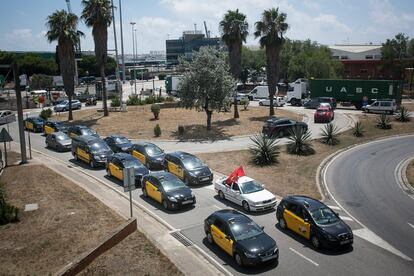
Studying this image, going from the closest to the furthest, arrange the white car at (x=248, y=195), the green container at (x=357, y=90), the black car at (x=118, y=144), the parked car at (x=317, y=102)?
the white car at (x=248, y=195)
the black car at (x=118, y=144)
the green container at (x=357, y=90)
the parked car at (x=317, y=102)

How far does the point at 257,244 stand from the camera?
14.4 metres

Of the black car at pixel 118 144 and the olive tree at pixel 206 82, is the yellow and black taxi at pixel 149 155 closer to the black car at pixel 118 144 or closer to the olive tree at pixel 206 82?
the black car at pixel 118 144

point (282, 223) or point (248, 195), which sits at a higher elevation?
point (248, 195)

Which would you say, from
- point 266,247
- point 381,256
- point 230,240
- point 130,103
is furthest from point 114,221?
point 130,103

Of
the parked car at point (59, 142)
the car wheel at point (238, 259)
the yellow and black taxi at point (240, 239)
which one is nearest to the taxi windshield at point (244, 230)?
the yellow and black taxi at point (240, 239)

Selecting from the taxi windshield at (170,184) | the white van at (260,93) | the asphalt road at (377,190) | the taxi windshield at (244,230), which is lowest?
the asphalt road at (377,190)

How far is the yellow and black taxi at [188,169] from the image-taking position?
23906mm

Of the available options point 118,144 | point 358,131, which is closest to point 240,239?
point 118,144

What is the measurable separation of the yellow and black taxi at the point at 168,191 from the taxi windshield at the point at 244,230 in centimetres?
500

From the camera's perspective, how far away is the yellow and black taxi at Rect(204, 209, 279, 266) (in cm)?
1409

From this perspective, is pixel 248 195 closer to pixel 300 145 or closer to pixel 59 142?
pixel 300 145

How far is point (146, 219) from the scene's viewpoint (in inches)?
744

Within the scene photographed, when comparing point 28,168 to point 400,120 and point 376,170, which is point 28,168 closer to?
point 376,170

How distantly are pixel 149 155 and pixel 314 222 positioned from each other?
14.1 metres
